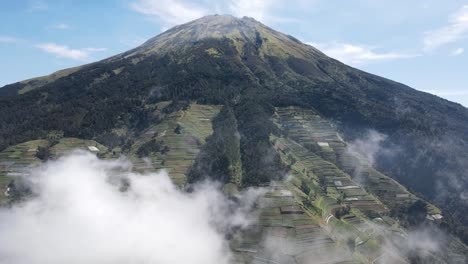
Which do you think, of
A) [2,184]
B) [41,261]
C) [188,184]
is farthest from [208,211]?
[2,184]

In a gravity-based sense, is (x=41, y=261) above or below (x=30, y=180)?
below

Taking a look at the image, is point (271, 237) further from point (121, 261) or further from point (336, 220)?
point (121, 261)

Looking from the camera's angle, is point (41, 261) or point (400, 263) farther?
point (400, 263)

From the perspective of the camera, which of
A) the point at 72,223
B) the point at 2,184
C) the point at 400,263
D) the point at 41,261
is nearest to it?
the point at 41,261

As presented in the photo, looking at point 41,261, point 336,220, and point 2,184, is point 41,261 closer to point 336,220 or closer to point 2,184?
point 2,184

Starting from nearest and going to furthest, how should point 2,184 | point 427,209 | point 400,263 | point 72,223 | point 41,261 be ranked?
point 41,261 → point 400,263 → point 72,223 → point 2,184 → point 427,209

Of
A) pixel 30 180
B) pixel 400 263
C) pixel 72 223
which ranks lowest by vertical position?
pixel 400 263

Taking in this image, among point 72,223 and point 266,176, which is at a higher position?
point 266,176

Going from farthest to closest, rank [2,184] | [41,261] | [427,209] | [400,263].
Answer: [427,209]
[2,184]
[400,263]
[41,261]

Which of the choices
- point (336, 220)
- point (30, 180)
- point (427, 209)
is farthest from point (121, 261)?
point (427, 209)
